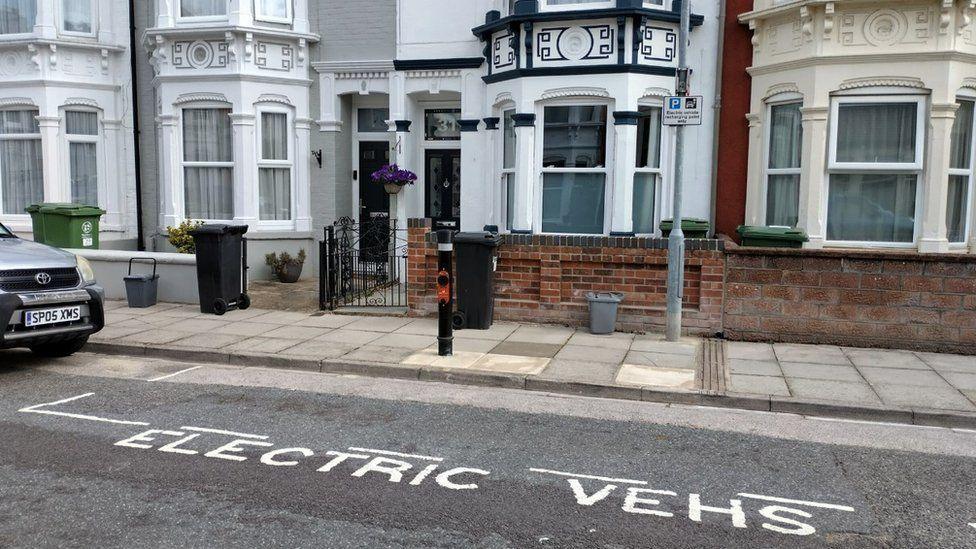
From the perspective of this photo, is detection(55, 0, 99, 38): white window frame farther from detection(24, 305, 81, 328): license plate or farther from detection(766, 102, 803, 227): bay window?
detection(766, 102, 803, 227): bay window

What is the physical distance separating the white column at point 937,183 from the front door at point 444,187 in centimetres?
725

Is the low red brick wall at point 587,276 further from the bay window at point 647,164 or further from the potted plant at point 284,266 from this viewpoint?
the potted plant at point 284,266

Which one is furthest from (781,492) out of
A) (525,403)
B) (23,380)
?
(23,380)

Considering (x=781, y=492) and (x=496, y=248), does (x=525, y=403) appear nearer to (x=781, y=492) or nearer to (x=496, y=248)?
(x=781, y=492)

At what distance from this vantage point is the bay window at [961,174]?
10.5 metres

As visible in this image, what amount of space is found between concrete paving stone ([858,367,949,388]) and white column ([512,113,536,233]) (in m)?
5.38


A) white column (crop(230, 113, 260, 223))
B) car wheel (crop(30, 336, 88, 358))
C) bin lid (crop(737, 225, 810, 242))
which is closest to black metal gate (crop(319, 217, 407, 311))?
white column (crop(230, 113, 260, 223))

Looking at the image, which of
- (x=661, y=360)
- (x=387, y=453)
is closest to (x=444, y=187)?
(x=661, y=360)

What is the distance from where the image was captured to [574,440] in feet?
18.9

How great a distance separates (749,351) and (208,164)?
32.4ft

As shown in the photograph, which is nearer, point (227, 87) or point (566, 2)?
point (566, 2)

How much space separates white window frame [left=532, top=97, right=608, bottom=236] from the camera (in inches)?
453

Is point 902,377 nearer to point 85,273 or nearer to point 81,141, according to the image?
point 85,273

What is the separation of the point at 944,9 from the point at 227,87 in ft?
36.0
